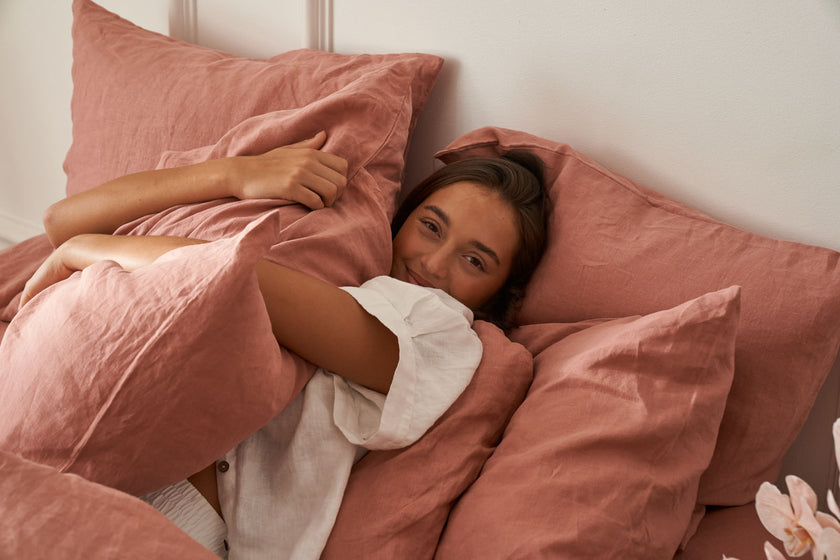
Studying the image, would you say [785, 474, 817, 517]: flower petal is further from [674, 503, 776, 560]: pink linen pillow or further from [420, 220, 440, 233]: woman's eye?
[420, 220, 440, 233]: woman's eye

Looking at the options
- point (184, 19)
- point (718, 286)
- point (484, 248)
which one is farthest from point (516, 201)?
point (184, 19)

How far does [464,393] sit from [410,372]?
0.07 meters

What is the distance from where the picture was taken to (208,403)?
688 millimetres

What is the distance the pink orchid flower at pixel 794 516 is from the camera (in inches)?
21.7

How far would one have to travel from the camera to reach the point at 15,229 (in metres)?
2.19

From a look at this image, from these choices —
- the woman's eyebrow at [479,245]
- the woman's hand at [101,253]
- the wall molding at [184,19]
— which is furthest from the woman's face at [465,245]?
the wall molding at [184,19]

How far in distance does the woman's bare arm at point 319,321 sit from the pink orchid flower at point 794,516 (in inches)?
17.4

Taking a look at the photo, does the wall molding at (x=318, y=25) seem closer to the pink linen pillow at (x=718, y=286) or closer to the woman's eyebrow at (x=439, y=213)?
the woman's eyebrow at (x=439, y=213)

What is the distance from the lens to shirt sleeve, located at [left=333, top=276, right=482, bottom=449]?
2.79 feet

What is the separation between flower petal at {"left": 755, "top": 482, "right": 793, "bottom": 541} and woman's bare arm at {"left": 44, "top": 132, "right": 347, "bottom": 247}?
652 millimetres

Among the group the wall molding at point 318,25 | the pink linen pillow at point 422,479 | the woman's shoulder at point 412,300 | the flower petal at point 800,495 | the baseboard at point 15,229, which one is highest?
the wall molding at point 318,25

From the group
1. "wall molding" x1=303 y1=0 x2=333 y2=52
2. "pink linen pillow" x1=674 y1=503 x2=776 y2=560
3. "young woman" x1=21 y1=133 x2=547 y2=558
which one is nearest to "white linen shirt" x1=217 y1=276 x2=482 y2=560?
"young woman" x1=21 y1=133 x2=547 y2=558

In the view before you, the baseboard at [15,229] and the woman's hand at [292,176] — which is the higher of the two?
the woman's hand at [292,176]

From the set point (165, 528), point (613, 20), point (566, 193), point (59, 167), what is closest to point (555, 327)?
point (566, 193)
